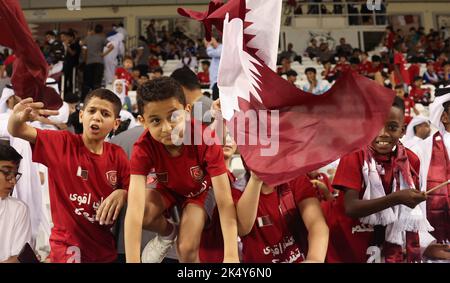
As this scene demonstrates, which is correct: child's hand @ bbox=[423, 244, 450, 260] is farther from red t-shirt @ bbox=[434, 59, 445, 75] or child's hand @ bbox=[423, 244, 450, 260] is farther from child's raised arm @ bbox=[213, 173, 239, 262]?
red t-shirt @ bbox=[434, 59, 445, 75]

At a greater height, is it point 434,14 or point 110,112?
point 434,14

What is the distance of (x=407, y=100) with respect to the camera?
7688mm

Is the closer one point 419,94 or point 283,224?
point 283,224

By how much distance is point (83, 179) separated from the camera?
2400 mm

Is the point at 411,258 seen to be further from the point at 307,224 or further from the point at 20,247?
the point at 20,247

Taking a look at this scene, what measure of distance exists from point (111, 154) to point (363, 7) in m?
14.5

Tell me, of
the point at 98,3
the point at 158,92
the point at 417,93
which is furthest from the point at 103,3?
the point at 158,92

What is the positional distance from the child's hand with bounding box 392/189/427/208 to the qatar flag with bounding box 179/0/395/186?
0.32 meters

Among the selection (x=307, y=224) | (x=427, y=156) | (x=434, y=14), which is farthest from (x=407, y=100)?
(x=434, y=14)

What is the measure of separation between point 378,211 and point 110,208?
1133 millimetres

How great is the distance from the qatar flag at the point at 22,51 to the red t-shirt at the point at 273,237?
3.93 feet

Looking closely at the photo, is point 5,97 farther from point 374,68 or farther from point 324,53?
point 324,53

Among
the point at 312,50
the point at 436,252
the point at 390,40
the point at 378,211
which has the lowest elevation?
the point at 436,252

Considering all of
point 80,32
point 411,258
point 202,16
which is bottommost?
point 411,258
